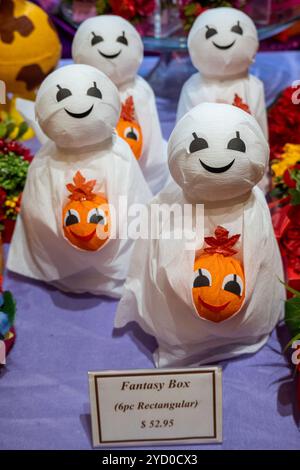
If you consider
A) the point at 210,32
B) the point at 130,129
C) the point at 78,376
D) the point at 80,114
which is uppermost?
the point at 210,32

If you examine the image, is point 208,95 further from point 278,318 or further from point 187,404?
point 187,404

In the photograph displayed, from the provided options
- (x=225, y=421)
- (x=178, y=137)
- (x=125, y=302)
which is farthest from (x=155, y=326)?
(x=178, y=137)

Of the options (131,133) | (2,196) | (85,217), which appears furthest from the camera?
(131,133)

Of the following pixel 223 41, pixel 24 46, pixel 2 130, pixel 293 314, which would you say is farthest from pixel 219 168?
pixel 24 46

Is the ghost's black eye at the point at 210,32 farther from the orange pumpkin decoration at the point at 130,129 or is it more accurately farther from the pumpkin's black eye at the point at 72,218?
the pumpkin's black eye at the point at 72,218

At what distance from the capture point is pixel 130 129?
152cm

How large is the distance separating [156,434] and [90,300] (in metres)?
0.42

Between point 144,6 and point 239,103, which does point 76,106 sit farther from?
point 144,6

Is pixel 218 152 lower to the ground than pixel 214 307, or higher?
higher

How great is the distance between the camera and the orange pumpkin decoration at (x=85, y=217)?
123 cm

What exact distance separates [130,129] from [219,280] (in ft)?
1.89

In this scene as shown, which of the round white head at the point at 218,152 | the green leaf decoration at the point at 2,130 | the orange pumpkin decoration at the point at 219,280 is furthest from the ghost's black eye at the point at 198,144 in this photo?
the green leaf decoration at the point at 2,130

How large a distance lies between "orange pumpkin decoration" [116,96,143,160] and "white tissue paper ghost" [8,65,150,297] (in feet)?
0.51

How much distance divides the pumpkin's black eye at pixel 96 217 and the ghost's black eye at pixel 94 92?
0.22 metres
